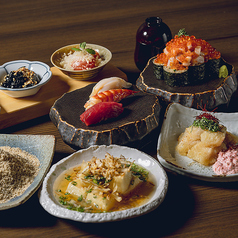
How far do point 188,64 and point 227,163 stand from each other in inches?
34.7

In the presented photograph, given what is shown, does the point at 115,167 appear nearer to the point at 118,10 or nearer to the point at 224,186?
the point at 224,186

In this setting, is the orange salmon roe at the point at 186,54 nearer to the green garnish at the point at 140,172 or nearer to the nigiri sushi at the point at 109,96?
the nigiri sushi at the point at 109,96

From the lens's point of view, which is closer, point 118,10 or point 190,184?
point 190,184

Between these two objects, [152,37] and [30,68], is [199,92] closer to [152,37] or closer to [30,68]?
[152,37]

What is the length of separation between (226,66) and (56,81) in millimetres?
1408

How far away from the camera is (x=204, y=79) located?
2.52 m

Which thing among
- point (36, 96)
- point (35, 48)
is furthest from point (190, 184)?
point (35, 48)

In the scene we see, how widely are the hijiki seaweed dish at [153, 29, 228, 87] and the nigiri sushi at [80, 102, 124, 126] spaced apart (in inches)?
20.8

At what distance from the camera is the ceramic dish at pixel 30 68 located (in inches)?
96.7

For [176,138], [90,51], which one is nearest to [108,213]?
[176,138]

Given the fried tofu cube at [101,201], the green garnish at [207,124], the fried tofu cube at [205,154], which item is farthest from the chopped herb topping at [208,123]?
the fried tofu cube at [101,201]

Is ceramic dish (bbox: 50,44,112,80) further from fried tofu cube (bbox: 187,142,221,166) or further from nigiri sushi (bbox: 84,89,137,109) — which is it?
fried tofu cube (bbox: 187,142,221,166)

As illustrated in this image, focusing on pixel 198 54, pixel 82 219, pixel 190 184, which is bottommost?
pixel 190 184

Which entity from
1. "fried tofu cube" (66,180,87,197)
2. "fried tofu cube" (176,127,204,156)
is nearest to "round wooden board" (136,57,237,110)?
"fried tofu cube" (176,127,204,156)
